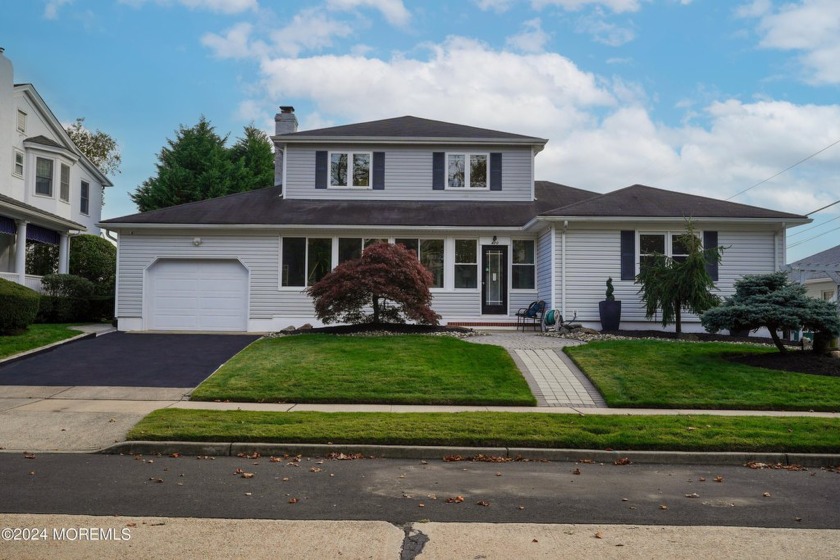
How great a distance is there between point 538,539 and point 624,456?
3.58 m

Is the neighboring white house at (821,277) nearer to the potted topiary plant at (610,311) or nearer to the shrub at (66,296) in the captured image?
the potted topiary plant at (610,311)

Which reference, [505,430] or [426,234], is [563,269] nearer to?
[426,234]

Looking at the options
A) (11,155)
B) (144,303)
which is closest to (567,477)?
(144,303)

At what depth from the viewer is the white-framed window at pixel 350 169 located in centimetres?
2284

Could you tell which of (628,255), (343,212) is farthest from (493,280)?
(343,212)

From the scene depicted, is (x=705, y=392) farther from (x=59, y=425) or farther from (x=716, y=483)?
(x=59, y=425)

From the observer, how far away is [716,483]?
7.17 meters

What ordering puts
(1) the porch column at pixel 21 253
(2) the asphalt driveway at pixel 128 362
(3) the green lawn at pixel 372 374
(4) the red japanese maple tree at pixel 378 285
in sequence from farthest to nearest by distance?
(1) the porch column at pixel 21 253 → (4) the red japanese maple tree at pixel 378 285 → (2) the asphalt driveway at pixel 128 362 → (3) the green lawn at pixel 372 374

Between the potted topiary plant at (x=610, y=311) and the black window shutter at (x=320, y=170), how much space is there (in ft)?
32.6

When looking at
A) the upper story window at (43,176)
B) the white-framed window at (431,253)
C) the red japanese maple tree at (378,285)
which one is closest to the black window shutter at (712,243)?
the white-framed window at (431,253)

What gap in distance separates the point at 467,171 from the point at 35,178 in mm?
17740

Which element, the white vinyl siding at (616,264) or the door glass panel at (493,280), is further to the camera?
the door glass panel at (493,280)

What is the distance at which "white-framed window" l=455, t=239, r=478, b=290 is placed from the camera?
20.8 m

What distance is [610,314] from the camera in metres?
18.5
